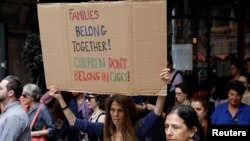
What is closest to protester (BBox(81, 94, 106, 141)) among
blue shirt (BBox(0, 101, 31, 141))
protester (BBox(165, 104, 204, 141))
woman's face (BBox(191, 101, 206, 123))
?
blue shirt (BBox(0, 101, 31, 141))

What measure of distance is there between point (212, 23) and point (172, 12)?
133 centimetres

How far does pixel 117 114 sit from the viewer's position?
4.98 meters

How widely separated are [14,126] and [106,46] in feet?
4.37

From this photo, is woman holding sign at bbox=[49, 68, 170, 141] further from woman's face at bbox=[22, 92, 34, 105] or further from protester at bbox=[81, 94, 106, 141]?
woman's face at bbox=[22, 92, 34, 105]

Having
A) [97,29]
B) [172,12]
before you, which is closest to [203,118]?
[97,29]

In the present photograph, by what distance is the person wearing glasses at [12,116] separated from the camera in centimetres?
552

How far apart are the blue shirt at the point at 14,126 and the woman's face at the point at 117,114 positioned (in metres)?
1.06

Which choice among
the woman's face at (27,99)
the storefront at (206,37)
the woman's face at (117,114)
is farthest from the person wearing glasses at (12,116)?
the storefront at (206,37)

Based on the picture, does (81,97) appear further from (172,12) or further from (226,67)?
(226,67)

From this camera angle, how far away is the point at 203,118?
238 inches

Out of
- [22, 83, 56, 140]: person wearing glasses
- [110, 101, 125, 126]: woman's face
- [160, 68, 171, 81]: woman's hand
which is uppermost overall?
[160, 68, 171, 81]: woman's hand

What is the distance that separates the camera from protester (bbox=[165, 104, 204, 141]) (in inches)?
144

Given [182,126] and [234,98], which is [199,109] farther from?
[182,126]

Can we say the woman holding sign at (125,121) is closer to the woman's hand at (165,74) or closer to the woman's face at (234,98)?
the woman's hand at (165,74)
